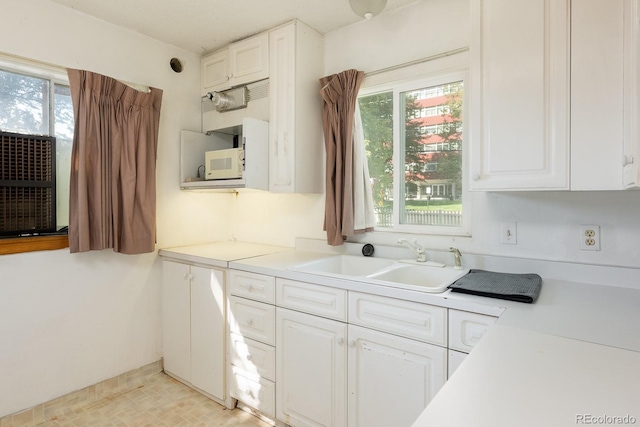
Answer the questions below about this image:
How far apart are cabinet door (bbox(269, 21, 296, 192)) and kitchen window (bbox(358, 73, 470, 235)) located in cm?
50

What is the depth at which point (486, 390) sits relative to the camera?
687 mm

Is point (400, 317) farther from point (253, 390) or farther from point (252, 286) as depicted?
point (253, 390)

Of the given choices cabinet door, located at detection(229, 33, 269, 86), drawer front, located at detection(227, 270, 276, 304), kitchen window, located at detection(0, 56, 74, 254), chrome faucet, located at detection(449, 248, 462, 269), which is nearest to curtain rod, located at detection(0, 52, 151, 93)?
kitchen window, located at detection(0, 56, 74, 254)

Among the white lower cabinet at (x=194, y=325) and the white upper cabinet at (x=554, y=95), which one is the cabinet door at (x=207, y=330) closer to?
the white lower cabinet at (x=194, y=325)

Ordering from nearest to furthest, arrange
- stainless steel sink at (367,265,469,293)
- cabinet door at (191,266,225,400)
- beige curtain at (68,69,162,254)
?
1. stainless steel sink at (367,265,469,293)
2. beige curtain at (68,69,162,254)
3. cabinet door at (191,266,225,400)

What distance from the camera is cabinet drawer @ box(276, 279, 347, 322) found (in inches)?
63.7

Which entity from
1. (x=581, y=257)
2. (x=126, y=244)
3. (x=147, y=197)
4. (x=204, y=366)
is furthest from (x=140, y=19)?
(x=581, y=257)

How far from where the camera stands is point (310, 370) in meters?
1.72

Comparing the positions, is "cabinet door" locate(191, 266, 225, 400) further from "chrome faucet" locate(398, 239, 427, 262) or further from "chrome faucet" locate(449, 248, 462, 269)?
"chrome faucet" locate(449, 248, 462, 269)

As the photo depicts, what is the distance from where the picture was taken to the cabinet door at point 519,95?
134 cm

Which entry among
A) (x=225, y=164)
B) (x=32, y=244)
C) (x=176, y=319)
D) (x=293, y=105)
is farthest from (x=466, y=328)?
(x=32, y=244)

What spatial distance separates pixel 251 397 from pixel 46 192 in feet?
5.61

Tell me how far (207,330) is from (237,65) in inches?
72.3

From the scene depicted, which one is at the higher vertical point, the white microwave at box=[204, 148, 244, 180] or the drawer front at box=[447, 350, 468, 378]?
the white microwave at box=[204, 148, 244, 180]
